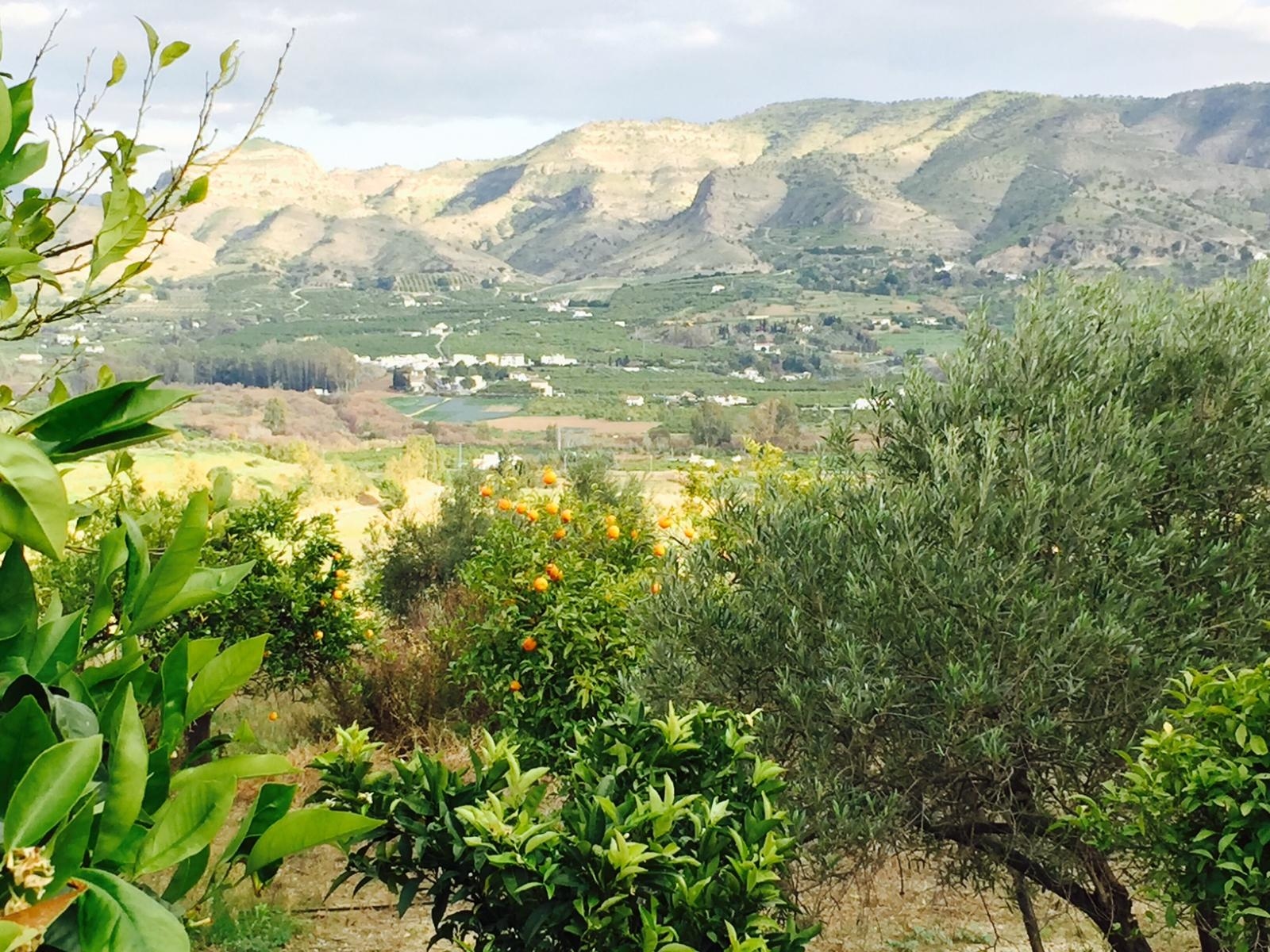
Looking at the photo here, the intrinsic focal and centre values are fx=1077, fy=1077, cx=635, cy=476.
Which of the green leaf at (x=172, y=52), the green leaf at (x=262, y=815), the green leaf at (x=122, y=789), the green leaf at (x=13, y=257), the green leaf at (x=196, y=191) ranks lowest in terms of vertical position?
the green leaf at (x=262, y=815)

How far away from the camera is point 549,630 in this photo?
21.5 ft

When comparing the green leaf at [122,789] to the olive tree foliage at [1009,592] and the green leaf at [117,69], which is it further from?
the olive tree foliage at [1009,592]

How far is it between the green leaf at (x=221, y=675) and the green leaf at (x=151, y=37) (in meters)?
0.76

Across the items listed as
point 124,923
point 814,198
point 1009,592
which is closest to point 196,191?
point 124,923

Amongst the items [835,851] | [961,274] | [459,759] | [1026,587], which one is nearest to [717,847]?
[835,851]

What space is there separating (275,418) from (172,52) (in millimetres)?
49519

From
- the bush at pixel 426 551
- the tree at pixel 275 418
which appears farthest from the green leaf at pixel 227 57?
the tree at pixel 275 418

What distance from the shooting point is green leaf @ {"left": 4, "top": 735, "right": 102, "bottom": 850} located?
0.75 meters

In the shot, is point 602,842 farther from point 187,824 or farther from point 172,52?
Result: point 172,52

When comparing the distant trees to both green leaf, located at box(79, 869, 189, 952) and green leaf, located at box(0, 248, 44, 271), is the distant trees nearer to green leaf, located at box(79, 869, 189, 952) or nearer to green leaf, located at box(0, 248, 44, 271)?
green leaf, located at box(0, 248, 44, 271)

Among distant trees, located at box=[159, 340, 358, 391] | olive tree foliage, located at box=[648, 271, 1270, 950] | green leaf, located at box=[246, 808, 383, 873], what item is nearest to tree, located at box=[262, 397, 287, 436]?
distant trees, located at box=[159, 340, 358, 391]

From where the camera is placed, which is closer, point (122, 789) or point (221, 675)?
point (122, 789)

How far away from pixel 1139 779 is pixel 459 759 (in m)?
6.19

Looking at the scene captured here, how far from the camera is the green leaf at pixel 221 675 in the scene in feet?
3.51
